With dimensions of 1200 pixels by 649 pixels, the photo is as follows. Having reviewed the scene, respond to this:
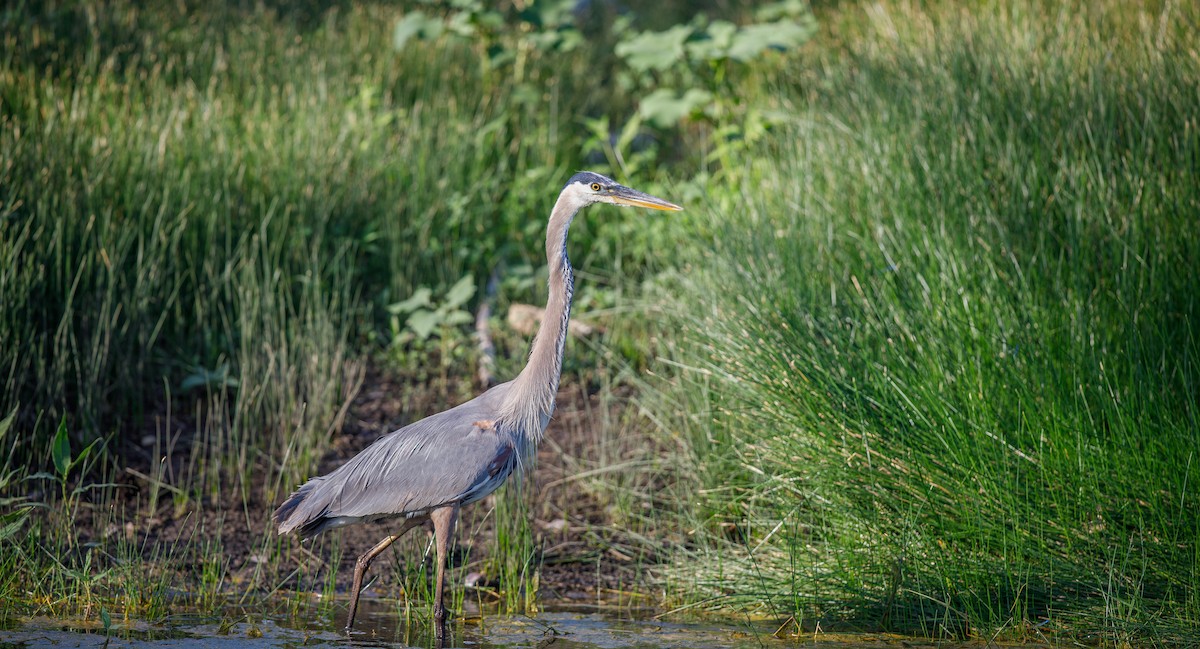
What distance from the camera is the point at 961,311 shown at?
4598mm

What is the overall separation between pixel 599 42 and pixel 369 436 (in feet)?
24.1

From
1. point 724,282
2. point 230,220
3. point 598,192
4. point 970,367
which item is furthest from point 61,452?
point 970,367

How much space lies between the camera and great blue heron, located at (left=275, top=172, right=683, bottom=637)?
430 cm

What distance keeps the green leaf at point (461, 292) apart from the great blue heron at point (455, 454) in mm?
2164

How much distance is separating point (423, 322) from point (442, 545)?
2.60 m

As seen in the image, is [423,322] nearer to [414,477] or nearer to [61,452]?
[414,477]

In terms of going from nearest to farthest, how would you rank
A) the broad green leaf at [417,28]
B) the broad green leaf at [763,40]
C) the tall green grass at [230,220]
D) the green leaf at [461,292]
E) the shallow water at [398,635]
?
the shallow water at [398,635] < the tall green grass at [230,220] < the green leaf at [461,292] < the broad green leaf at [763,40] < the broad green leaf at [417,28]

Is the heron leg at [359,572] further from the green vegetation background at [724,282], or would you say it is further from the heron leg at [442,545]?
the green vegetation background at [724,282]

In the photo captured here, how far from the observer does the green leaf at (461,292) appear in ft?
22.0

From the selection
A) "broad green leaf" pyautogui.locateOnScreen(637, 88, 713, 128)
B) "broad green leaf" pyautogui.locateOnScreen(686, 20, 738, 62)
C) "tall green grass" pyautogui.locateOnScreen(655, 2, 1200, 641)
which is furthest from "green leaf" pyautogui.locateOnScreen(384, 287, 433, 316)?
"broad green leaf" pyautogui.locateOnScreen(686, 20, 738, 62)

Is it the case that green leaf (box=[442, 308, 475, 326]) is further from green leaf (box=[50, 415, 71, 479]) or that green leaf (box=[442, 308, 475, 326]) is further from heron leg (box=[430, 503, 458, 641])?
green leaf (box=[50, 415, 71, 479])

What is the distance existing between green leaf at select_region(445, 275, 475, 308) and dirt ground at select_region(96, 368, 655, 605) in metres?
0.99

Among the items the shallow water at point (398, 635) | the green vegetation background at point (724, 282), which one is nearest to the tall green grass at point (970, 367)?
the green vegetation background at point (724, 282)

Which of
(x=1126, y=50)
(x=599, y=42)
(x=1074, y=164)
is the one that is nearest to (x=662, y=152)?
(x=599, y=42)
